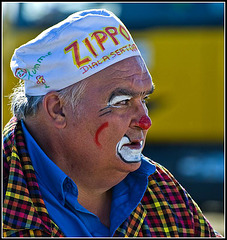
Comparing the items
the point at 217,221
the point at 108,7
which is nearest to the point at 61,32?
the point at 217,221

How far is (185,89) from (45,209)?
749cm

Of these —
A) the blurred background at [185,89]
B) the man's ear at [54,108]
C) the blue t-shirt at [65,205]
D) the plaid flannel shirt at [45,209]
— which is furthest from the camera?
→ the blurred background at [185,89]

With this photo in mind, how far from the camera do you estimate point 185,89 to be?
9.59 metres

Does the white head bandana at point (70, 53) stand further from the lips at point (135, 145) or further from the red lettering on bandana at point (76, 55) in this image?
the lips at point (135, 145)

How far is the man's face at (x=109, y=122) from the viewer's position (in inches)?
96.8

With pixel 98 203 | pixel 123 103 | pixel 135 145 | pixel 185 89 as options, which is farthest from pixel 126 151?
pixel 185 89

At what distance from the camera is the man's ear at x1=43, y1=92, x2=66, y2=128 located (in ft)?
8.25

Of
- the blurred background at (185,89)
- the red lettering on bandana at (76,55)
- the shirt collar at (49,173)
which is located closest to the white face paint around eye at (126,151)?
the shirt collar at (49,173)

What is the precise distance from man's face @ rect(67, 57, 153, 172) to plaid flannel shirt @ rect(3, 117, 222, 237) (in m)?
0.25

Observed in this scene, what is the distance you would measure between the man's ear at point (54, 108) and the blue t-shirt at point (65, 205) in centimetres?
13

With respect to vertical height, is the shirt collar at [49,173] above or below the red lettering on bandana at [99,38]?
below

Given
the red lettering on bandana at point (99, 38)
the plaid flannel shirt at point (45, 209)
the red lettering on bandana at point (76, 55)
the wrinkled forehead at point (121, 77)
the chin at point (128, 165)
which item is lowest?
the plaid flannel shirt at point (45, 209)

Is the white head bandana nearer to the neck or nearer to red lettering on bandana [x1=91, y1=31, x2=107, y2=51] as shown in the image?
red lettering on bandana [x1=91, y1=31, x2=107, y2=51]

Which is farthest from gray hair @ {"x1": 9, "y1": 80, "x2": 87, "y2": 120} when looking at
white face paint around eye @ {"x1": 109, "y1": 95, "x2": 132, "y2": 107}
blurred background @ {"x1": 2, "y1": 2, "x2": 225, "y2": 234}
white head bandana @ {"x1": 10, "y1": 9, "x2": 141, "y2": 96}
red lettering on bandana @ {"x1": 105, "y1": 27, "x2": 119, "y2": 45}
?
blurred background @ {"x1": 2, "y1": 2, "x2": 225, "y2": 234}
